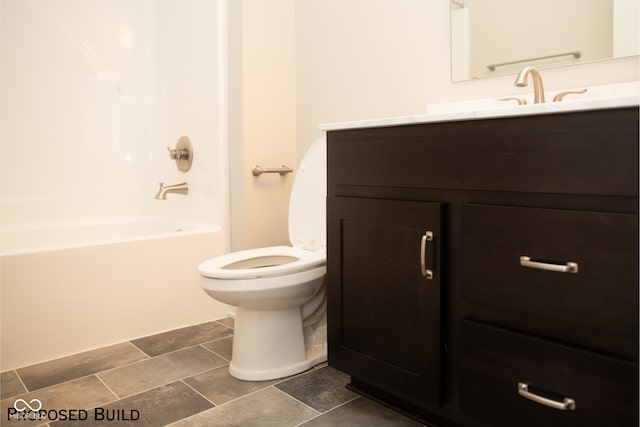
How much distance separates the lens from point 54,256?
1.94 meters

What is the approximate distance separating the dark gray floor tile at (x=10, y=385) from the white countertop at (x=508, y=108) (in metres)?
1.35

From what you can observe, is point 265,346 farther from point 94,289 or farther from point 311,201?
point 94,289

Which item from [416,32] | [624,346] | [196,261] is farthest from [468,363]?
[196,261]

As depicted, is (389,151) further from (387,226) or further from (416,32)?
(416,32)

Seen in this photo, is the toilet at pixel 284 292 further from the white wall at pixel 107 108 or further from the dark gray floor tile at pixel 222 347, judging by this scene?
the white wall at pixel 107 108

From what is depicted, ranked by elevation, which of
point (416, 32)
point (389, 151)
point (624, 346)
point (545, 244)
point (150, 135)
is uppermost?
point (416, 32)

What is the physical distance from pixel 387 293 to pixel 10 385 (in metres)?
1.36

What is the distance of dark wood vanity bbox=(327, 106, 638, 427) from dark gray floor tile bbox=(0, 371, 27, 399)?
3.64 feet

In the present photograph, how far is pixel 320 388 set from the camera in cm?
168

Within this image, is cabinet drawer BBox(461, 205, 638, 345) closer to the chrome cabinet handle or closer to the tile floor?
the chrome cabinet handle

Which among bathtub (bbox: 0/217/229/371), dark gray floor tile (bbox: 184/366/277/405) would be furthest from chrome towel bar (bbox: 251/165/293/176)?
dark gray floor tile (bbox: 184/366/277/405)

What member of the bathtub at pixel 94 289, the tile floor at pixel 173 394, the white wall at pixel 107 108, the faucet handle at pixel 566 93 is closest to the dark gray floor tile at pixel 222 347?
the tile floor at pixel 173 394

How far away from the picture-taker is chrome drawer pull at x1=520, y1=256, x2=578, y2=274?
0.96 m

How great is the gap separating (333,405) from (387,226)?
2.05ft
